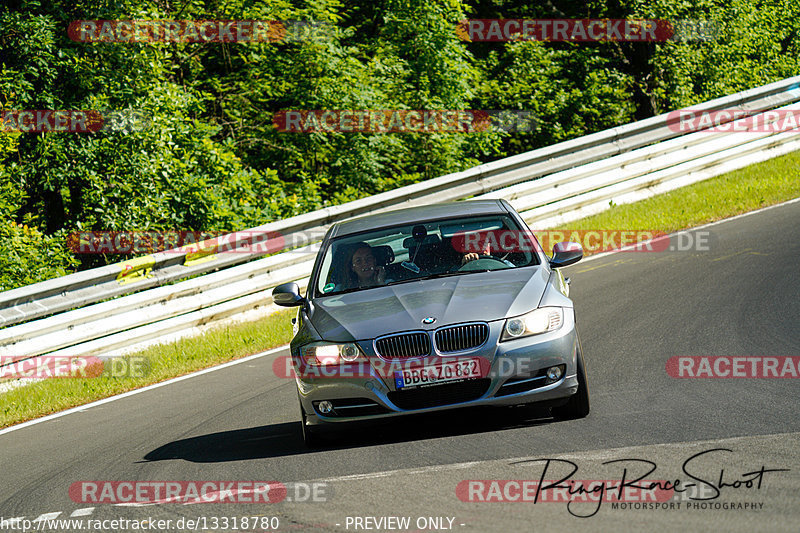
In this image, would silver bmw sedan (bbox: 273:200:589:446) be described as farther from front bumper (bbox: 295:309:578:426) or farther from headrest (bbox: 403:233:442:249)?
headrest (bbox: 403:233:442:249)

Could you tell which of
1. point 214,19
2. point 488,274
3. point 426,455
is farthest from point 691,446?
point 214,19

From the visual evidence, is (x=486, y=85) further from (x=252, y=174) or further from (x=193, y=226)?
(x=193, y=226)

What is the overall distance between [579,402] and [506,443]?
69 cm

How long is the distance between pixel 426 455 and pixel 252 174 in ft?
41.1

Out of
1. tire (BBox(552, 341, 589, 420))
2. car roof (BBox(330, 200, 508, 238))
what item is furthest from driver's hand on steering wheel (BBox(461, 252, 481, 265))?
tire (BBox(552, 341, 589, 420))

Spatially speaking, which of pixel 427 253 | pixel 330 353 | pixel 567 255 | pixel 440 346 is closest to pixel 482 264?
pixel 427 253

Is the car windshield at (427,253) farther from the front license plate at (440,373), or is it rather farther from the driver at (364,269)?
the front license plate at (440,373)

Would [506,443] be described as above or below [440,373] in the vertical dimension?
below

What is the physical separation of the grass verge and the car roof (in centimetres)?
358

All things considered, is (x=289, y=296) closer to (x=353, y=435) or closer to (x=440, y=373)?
(x=353, y=435)

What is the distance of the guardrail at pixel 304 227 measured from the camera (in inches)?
452

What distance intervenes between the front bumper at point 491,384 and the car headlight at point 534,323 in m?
0.04

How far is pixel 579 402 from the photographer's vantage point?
21.2 feet

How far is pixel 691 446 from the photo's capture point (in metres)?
5.53
